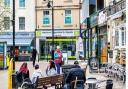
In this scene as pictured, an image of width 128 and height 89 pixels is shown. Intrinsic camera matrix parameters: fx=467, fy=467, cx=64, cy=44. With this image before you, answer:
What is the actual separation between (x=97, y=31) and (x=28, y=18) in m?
29.9

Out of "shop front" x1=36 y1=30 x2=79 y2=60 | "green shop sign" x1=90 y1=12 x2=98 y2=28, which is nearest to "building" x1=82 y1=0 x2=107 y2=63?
"green shop sign" x1=90 y1=12 x2=98 y2=28

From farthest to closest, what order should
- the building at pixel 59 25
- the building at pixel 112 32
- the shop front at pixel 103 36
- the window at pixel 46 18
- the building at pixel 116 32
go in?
the window at pixel 46 18, the building at pixel 59 25, the shop front at pixel 103 36, the building at pixel 116 32, the building at pixel 112 32

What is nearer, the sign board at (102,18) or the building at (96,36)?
the sign board at (102,18)

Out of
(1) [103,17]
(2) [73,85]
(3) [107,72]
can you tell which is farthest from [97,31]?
(2) [73,85]

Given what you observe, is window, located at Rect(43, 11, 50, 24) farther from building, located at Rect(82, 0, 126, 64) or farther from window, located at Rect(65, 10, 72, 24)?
building, located at Rect(82, 0, 126, 64)

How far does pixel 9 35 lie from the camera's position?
65.1 m

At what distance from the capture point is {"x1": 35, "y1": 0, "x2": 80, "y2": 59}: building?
65.2m

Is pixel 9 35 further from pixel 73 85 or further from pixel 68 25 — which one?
pixel 73 85

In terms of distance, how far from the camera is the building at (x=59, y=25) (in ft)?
214

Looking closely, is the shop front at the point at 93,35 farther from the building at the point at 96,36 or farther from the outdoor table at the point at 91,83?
the outdoor table at the point at 91,83

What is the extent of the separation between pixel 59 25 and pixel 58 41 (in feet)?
7.59

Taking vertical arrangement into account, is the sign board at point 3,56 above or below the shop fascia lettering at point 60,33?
below

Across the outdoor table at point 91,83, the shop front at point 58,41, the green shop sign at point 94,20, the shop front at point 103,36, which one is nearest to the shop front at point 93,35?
the green shop sign at point 94,20

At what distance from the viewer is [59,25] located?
66.1 m
